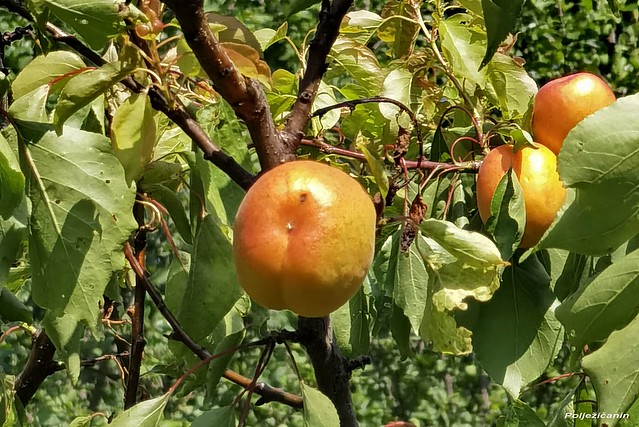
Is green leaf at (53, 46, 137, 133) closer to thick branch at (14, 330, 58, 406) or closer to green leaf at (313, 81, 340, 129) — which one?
green leaf at (313, 81, 340, 129)

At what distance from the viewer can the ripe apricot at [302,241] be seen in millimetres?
651

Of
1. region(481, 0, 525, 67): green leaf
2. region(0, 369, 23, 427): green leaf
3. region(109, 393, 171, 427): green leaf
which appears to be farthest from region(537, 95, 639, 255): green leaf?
region(0, 369, 23, 427): green leaf

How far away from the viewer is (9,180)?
696 mm

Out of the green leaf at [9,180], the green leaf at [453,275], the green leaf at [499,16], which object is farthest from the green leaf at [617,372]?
the green leaf at [9,180]

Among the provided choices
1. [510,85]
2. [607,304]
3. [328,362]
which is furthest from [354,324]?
[607,304]

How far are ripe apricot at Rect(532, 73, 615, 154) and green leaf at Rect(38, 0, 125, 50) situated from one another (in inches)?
15.7

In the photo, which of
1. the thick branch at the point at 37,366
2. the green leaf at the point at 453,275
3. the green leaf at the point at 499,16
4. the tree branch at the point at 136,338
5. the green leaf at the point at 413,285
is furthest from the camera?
the thick branch at the point at 37,366

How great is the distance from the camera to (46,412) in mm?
2555

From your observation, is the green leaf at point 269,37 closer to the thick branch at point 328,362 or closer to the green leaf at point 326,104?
the green leaf at point 326,104

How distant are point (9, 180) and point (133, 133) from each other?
0.12 metres

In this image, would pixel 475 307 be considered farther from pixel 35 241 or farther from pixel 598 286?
pixel 35 241

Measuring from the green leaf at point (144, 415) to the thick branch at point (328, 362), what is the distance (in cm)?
14

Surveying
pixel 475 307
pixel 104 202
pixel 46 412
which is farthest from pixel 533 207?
pixel 46 412

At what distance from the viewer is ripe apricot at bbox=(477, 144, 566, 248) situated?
81 cm
